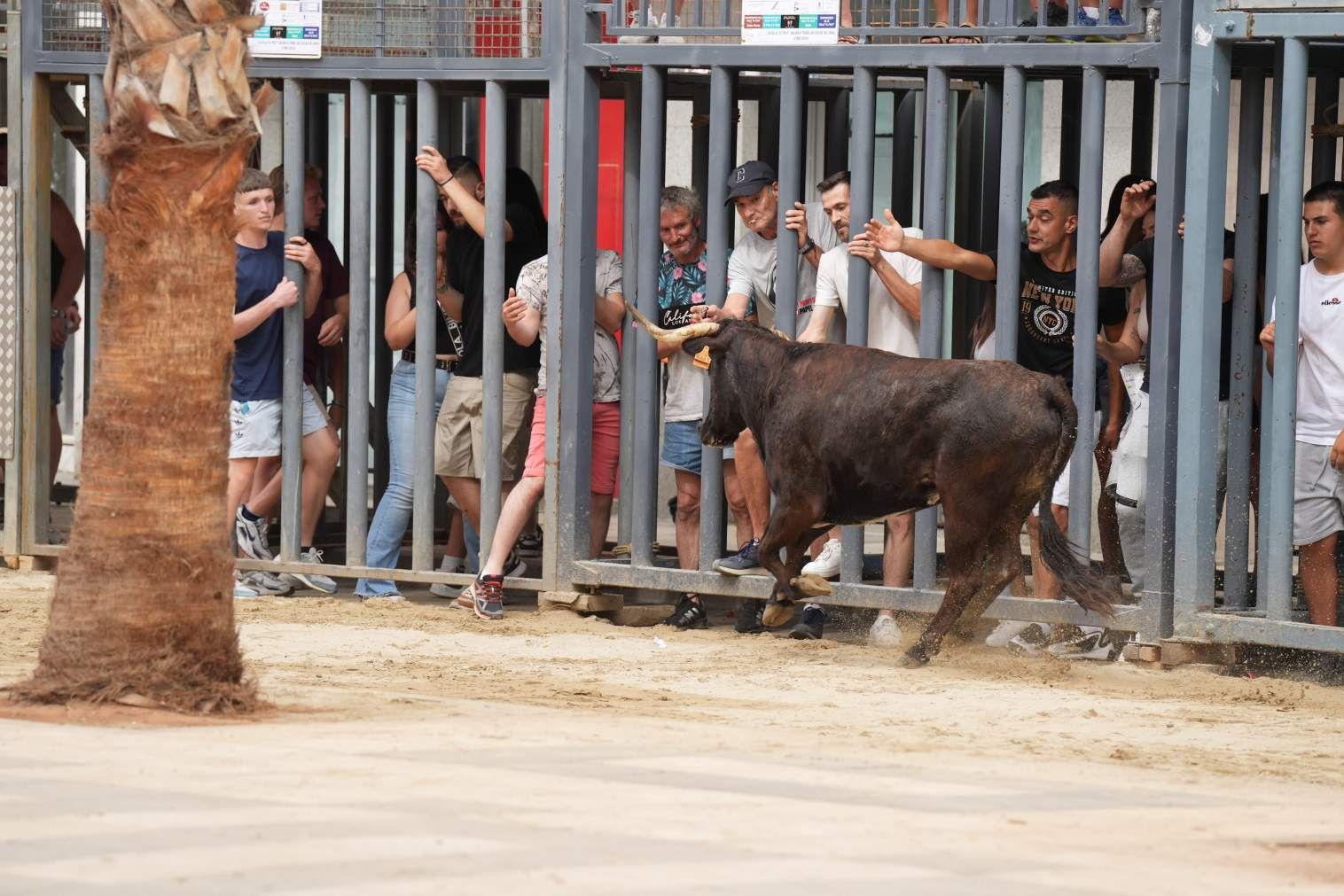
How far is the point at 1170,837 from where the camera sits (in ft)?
17.4

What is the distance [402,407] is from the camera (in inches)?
406

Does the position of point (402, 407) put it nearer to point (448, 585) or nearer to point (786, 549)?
point (448, 585)

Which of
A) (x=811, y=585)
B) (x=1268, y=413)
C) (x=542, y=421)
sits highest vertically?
(x=1268, y=413)

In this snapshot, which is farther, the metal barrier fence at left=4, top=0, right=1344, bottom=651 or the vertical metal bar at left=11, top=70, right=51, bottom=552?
the vertical metal bar at left=11, top=70, right=51, bottom=552

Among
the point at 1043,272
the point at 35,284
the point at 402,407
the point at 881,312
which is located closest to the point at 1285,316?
the point at 1043,272

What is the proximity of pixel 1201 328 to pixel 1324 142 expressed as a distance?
6.12 ft

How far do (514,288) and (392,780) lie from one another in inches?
179

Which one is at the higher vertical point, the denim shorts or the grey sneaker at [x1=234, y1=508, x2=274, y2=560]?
the denim shorts

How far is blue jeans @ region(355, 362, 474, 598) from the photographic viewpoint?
1019 centimetres

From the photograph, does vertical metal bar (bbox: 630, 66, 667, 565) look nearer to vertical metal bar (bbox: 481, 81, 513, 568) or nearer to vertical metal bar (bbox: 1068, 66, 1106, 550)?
vertical metal bar (bbox: 481, 81, 513, 568)

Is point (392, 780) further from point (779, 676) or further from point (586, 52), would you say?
point (586, 52)

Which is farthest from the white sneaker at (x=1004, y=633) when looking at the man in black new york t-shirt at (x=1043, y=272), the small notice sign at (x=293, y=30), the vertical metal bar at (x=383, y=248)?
the small notice sign at (x=293, y=30)

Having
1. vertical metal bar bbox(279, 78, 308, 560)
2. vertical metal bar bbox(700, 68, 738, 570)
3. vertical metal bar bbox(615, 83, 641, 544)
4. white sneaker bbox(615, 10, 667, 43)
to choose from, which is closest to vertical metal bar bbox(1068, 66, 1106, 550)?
vertical metal bar bbox(700, 68, 738, 570)

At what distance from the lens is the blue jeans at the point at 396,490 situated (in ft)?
33.4
